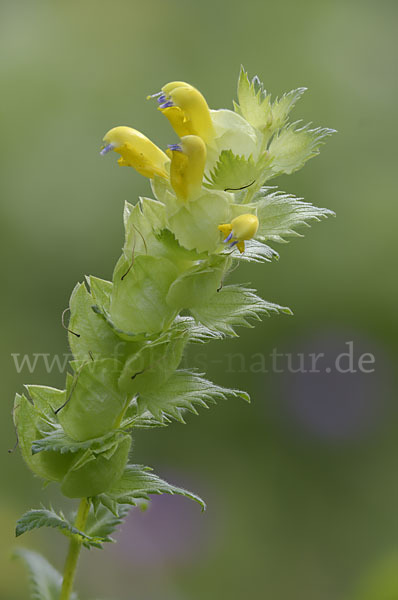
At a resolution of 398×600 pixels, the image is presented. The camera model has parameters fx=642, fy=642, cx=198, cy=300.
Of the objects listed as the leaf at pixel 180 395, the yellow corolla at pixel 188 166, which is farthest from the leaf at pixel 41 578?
the yellow corolla at pixel 188 166

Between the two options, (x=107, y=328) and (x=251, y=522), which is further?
(x=251, y=522)

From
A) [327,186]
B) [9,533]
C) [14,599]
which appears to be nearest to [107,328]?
[9,533]

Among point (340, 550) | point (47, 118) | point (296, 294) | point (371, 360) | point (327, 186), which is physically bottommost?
point (340, 550)

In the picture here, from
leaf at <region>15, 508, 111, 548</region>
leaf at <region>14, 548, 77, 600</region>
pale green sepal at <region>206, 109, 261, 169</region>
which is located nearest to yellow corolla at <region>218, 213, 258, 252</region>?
pale green sepal at <region>206, 109, 261, 169</region>

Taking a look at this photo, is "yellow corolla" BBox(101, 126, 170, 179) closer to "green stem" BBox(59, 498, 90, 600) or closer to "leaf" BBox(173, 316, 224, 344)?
"leaf" BBox(173, 316, 224, 344)

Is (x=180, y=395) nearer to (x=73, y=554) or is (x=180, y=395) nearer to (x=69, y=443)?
(x=69, y=443)

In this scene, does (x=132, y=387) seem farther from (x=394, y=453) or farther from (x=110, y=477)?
(x=394, y=453)

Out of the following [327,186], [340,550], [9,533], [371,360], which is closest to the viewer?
[9,533]
